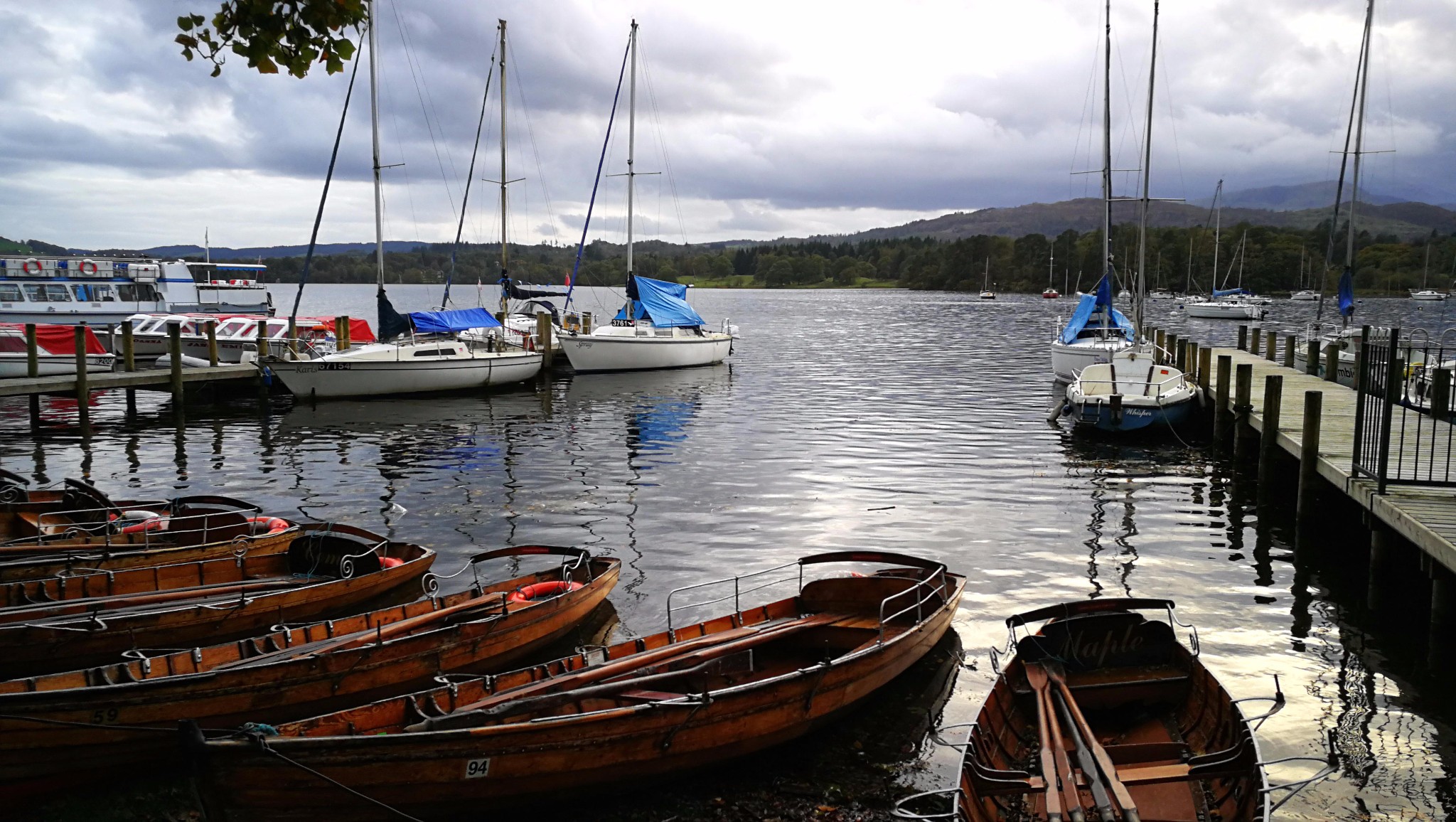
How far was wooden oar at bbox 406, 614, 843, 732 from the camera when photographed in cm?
773

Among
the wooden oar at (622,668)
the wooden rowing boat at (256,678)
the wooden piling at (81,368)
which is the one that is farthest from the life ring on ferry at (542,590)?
the wooden piling at (81,368)

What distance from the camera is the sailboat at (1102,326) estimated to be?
3412cm

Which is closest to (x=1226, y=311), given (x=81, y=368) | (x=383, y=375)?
(x=383, y=375)

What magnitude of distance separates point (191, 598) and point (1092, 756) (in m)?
9.92

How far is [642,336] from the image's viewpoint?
43.3 meters

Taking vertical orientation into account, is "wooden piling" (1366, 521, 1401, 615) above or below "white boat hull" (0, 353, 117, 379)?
below

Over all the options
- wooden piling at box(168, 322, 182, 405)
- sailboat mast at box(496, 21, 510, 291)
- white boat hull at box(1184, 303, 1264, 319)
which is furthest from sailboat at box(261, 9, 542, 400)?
white boat hull at box(1184, 303, 1264, 319)

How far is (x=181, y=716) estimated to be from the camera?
319 inches

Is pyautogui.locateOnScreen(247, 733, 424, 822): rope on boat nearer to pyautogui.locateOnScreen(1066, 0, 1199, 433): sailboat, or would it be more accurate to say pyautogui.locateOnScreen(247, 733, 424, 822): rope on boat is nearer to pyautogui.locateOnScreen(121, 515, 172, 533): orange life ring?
pyautogui.locateOnScreen(121, 515, 172, 533): orange life ring

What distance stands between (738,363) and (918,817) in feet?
149

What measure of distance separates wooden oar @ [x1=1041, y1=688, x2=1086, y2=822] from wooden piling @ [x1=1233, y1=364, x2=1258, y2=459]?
1531 centimetres

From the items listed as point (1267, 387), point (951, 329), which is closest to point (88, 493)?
point (1267, 387)

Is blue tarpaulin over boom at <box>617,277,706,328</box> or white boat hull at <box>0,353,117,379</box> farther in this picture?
blue tarpaulin over boom at <box>617,277,706,328</box>

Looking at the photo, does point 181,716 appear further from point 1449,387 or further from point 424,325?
point 424,325
